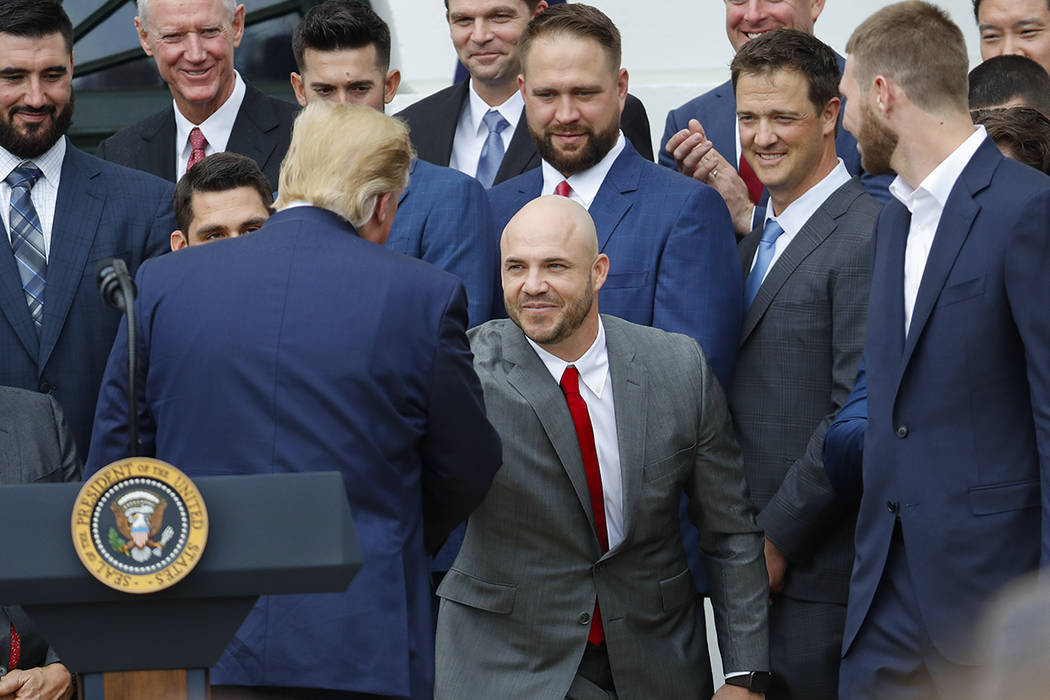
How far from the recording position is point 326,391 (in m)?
2.66

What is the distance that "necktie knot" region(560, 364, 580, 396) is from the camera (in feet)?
11.4

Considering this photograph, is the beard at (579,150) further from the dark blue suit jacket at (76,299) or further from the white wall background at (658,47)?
the white wall background at (658,47)

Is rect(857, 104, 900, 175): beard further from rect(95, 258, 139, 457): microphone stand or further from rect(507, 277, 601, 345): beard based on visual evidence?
rect(95, 258, 139, 457): microphone stand

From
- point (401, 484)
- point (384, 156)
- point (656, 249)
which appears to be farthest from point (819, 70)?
point (401, 484)

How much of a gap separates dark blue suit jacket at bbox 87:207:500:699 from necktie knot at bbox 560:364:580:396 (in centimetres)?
70

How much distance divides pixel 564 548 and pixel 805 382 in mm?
801

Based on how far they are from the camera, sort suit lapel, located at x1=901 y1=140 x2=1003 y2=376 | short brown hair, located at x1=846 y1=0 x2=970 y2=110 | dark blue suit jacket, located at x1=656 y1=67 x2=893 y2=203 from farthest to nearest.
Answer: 1. dark blue suit jacket, located at x1=656 y1=67 x2=893 y2=203
2. short brown hair, located at x1=846 y1=0 x2=970 y2=110
3. suit lapel, located at x1=901 y1=140 x2=1003 y2=376

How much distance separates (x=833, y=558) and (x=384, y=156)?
1.64m

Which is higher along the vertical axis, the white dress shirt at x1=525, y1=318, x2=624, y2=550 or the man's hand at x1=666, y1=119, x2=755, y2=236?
the man's hand at x1=666, y1=119, x2=755, y2=236

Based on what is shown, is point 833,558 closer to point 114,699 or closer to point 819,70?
point 819,70

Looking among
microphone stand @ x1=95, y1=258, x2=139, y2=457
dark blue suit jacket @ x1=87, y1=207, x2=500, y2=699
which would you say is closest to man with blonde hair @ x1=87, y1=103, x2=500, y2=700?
dark blue suit jacket @ x1=87, y1=207, x2=500, y2=699

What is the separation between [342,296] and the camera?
8.90 ft

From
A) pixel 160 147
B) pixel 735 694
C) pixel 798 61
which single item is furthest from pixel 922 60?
pixel 160 147

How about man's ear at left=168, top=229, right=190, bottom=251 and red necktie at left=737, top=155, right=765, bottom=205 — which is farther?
red necktie at left=737, top=155, right=765, bottom=205
